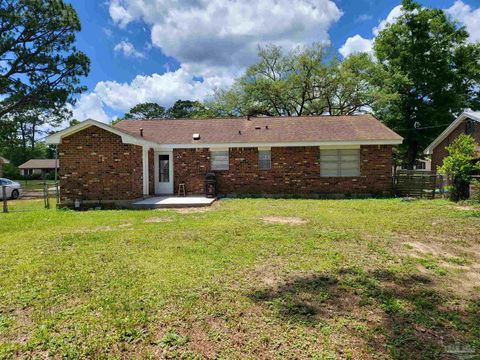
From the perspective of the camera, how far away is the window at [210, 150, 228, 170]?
15.5 meters

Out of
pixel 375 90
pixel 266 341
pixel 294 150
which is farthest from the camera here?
pixel 375 90

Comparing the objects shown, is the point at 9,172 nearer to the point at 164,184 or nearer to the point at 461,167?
the point at 164,184

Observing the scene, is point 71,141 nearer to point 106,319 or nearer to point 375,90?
point 106,319

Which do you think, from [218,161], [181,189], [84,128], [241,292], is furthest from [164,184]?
[241,292]

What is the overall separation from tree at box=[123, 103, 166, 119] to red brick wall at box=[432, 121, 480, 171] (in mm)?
45400

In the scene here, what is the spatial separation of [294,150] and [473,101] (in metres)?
26.2

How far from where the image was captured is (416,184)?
47.9 ft

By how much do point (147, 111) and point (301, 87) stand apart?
37290mm

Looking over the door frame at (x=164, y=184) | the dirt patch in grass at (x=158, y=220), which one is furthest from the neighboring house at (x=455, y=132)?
the dirt patch in grass at (x=158, y=220)

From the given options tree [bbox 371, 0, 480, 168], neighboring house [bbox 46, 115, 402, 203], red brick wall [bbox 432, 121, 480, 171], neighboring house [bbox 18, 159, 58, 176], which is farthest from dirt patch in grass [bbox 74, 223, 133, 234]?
neighboring house [bbox 18, 159, 58, 176]

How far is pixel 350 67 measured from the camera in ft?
95.9

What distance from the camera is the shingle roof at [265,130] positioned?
1523 centimetres

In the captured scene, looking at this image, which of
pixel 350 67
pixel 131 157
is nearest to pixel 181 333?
pixel 131 157

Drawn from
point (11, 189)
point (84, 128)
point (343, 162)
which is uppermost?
point (84, 128)
